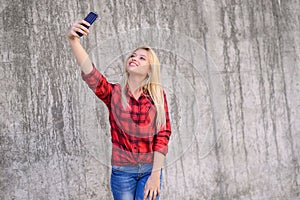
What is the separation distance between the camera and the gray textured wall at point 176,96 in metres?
2.64

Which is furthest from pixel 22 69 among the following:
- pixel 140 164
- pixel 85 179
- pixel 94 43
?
pixel 140 164

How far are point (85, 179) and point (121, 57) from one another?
0.93 m

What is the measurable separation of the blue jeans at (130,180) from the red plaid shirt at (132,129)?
0.10ft

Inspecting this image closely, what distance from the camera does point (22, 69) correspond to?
2.64 m

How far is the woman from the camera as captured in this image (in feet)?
5.92

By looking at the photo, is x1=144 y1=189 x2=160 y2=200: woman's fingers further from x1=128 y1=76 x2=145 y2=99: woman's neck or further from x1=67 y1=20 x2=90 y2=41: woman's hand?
x1=67 y1=20 x2=90 y2=41: woman's hand

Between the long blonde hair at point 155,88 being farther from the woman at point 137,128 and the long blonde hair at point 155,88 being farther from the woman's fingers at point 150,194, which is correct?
the woman's fingers at point 150,194

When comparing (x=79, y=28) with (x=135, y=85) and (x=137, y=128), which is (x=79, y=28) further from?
(x=137, y=128)

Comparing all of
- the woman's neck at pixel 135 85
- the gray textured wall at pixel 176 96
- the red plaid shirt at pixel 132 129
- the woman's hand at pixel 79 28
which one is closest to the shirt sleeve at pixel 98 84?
the red plaid shirt at pixel 132 129

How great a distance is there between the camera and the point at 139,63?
1836mm

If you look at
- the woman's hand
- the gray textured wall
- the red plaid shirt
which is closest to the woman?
the red plaid shirt

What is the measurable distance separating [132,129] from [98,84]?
0.27m

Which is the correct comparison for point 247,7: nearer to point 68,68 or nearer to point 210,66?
point 210,66

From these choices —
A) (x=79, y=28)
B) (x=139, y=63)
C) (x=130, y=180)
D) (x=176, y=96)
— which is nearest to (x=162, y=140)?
(x=130, y=180)
